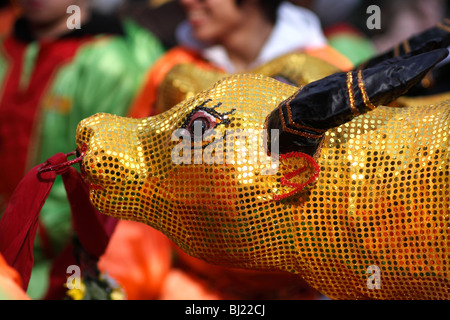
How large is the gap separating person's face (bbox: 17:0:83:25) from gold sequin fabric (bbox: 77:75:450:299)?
1.04 metres

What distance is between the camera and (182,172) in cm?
82

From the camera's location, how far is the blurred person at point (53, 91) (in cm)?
164

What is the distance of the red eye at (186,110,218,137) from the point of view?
0.81 meters

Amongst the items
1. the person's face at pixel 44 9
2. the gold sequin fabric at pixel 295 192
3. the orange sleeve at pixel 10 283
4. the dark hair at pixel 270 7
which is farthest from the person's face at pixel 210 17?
the orange sleeve at pixel 10 283

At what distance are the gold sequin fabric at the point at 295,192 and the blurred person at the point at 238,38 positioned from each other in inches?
26.6

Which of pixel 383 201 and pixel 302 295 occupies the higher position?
pixel 383 201

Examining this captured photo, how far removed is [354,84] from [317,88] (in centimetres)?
5

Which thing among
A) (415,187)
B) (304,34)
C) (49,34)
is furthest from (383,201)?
(49,34)

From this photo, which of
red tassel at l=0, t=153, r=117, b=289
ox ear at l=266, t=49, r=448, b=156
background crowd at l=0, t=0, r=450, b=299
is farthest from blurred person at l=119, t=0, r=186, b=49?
ox ear at l=266, t=49, r=448, b=156

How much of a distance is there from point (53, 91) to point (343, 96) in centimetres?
117

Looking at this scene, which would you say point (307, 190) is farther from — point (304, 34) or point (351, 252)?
point (304, 34)

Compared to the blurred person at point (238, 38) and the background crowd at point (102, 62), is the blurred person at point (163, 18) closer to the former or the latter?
the background crowd at point (102, 62)

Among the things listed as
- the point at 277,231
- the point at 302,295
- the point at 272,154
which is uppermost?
the point at 272,154
